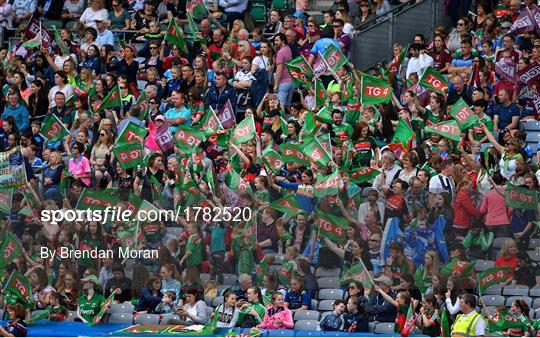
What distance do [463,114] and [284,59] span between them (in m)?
3.87

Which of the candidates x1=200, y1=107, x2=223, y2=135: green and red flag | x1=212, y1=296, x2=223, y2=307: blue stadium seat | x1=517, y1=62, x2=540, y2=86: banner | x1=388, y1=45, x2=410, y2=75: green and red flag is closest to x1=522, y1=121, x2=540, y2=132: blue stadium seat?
x1=517, y1=62, x2=540, y2=86: banner

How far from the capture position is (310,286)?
72.3 ft

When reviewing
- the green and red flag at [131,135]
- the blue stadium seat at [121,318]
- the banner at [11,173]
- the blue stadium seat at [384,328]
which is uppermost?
the banner at [11,173]

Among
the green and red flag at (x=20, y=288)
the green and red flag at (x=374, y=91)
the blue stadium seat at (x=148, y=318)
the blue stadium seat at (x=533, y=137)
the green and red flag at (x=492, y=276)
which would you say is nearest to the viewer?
the green and red flag at (x=492, y=276)

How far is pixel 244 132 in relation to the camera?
25156 millimetres

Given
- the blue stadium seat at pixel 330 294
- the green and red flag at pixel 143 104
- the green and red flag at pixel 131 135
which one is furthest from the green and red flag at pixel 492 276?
the green and red flag at pixel 143 104

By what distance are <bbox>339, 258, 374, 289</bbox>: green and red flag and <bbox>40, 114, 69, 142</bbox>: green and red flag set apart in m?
7.20

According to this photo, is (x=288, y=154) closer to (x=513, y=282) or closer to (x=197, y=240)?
(x=197, y=240)

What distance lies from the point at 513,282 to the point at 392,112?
5.30m

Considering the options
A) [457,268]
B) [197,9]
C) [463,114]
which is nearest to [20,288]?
[457,268]

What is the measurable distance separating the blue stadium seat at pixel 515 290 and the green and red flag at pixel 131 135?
654 cm

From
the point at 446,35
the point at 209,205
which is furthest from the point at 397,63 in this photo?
the point at 209,205

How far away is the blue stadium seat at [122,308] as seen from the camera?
22406 millimetres

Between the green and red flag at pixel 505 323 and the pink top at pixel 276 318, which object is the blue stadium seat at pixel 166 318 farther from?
the green and red flag at pixel 505 323
